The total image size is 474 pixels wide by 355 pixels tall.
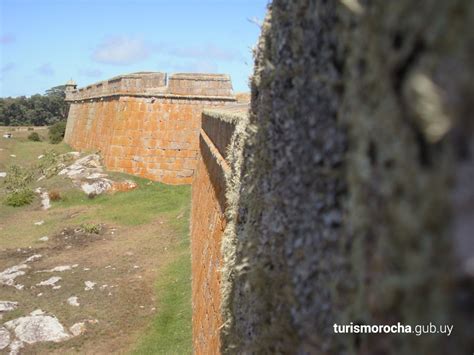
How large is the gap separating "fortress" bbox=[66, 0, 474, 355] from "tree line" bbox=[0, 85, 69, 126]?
6236 centimetres

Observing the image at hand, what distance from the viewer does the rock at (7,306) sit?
29.6ft

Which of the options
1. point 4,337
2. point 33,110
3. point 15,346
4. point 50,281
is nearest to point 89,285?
point 50,281

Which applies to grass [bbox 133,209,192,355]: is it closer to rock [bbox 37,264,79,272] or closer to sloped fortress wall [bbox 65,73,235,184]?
rock [bbox 37,264,79,272]

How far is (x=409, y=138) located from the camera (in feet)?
3.58

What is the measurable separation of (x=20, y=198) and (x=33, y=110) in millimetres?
49414

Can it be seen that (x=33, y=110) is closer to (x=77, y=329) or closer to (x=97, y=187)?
(x=97, y=187)

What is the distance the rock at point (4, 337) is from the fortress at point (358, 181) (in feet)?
20.9

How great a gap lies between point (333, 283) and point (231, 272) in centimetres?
200

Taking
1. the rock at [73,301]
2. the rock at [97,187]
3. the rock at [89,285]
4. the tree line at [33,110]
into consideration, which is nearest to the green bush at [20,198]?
the rock at [97,187]

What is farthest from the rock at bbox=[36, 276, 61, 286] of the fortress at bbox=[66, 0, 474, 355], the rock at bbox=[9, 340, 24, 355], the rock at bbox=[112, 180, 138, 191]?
the fortress at bbox=[66, 0, 474, 355]

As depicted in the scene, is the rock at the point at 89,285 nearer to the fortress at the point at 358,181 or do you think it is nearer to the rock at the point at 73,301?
the rock at the point at 73,301

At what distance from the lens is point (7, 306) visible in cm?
914

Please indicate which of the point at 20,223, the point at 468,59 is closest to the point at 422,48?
the point at 468,59

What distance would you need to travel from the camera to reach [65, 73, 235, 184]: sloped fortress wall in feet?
64.4
